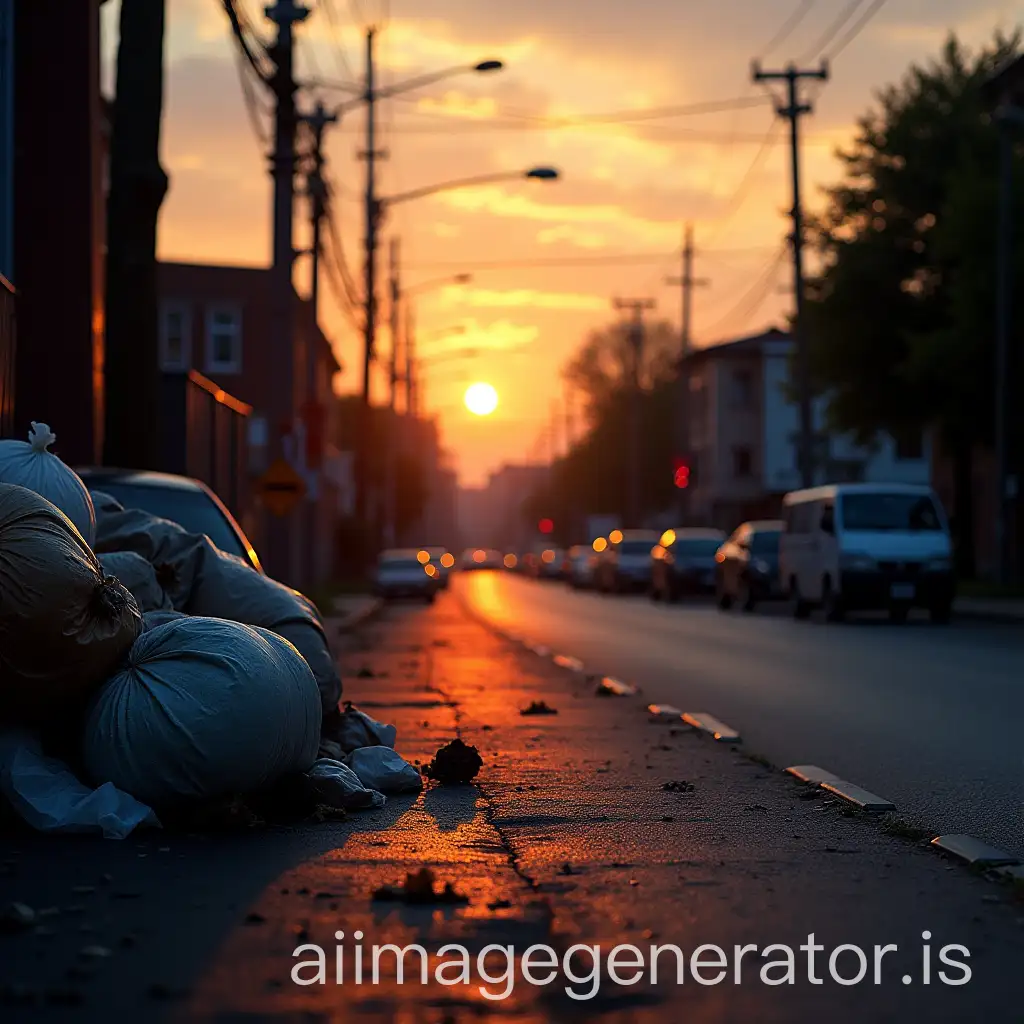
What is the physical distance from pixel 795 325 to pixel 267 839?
36.8m

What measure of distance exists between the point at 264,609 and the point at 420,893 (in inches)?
145

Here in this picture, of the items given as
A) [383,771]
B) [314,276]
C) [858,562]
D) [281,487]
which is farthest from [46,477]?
[314,276]

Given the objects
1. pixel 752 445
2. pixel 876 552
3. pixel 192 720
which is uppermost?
pixel 752 445

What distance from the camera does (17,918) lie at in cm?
487

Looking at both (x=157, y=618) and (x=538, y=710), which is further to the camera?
(x=538, y=710)

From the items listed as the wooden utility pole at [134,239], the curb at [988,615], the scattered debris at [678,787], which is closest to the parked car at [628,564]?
the curb at [988,615]

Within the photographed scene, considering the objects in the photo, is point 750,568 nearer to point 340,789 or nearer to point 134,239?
point 134,239

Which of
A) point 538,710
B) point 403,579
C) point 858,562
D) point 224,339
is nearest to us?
point 538,710

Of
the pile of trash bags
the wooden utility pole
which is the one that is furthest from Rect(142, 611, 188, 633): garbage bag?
the wooden utility pole

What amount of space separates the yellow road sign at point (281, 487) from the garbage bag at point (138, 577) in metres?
17.0

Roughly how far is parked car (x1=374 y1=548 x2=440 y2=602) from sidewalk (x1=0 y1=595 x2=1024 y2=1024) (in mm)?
36625

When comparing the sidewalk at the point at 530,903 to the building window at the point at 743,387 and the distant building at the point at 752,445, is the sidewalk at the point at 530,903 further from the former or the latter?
the building window at the point at 743,387

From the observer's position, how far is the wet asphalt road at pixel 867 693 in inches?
336

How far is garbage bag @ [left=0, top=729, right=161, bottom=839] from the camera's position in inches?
252
